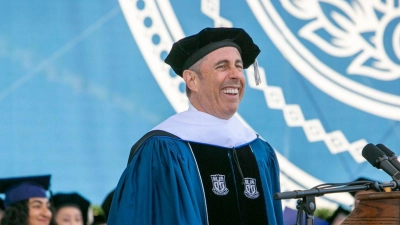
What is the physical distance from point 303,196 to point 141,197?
0.84 m

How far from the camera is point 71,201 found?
533cm

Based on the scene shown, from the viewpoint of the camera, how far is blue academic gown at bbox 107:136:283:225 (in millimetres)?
3299

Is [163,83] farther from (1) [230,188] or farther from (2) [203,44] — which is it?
(1) [230,188]

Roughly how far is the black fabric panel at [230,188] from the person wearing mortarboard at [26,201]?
6.18ft

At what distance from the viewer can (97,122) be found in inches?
207

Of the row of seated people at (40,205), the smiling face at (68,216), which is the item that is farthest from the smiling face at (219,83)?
the smiling face at (68,216)

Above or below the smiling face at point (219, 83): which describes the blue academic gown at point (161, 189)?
below

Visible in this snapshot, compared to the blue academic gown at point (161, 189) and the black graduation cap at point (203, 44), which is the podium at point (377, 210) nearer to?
the blue academic gown at point (161, 189)

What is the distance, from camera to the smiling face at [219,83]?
3576 mm

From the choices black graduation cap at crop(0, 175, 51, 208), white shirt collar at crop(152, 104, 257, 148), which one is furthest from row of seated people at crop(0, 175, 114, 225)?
white shirt collar at crop(152, 104, 257, 148)

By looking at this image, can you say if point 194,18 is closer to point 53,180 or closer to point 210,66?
point 53,180

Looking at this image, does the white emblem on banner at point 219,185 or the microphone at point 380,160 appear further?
the white emblem on banner at point 219,185

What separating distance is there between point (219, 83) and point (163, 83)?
74.0 inches

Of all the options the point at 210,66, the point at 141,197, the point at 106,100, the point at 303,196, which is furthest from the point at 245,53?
the point at 106,100
